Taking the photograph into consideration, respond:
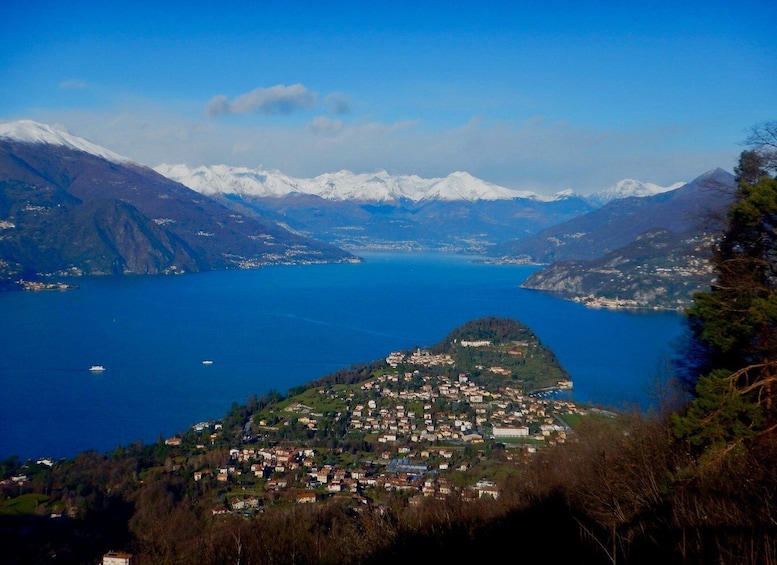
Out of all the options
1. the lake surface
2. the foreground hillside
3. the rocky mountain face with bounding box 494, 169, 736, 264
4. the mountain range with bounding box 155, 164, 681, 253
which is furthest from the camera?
the mountain range with bounding box 155, 164, 681, 253

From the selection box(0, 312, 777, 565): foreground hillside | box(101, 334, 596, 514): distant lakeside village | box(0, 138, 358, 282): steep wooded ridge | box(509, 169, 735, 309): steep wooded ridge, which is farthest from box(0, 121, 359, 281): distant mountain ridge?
box(0, 312, 777, 565): foreground hillside

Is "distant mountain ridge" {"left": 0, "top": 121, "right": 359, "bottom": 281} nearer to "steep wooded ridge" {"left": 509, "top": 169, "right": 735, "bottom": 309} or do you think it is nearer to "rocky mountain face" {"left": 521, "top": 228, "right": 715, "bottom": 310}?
"steep wooded ridge" {"left": 509, "top": 169, "right": 735, "bottom": 309}

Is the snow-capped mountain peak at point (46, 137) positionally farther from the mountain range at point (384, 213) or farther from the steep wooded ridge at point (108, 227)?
the mountain range at point (384, 213)

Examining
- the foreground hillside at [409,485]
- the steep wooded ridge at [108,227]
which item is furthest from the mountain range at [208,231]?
the foreground hillside at [409,485]

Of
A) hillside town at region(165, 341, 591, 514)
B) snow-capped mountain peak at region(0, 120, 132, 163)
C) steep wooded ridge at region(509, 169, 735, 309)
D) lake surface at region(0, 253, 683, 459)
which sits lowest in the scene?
lake surface at region(0, 253, 683, 459)

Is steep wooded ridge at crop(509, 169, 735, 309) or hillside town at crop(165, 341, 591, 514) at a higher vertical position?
steep wooded ridge at crop(509, 169, 735, 309)

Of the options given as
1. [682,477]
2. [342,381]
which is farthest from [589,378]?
[682,477]
